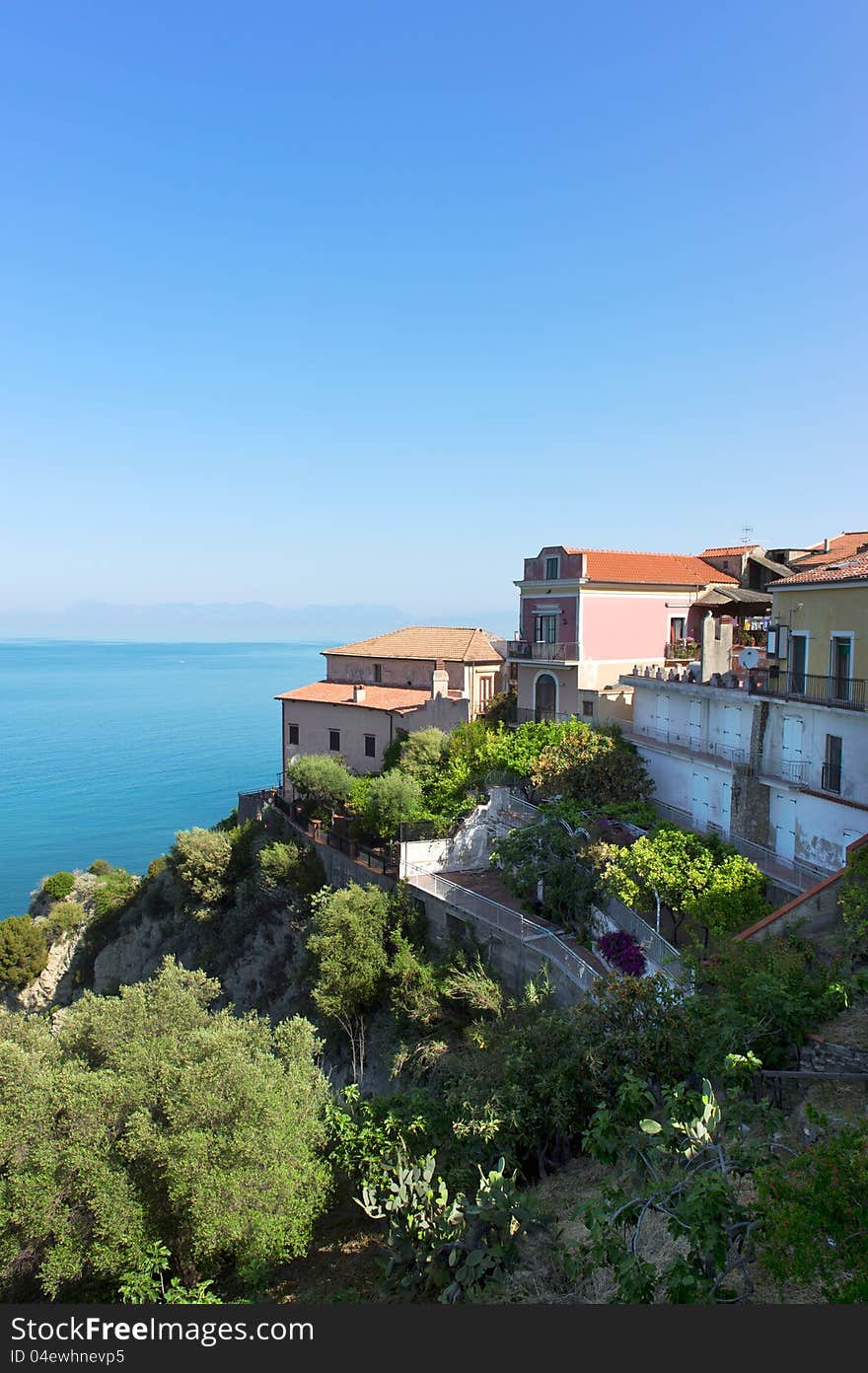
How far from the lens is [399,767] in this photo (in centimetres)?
3428

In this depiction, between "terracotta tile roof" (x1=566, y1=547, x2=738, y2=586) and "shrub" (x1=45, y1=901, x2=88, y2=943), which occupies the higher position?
"terracotta tile roof" (x1=566, y1=547, x2=738, y2=586)

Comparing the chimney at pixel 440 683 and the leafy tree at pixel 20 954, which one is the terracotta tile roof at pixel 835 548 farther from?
the leafy tree at pixel 20 954

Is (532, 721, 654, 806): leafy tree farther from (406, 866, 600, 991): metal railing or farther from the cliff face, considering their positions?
the cliff face

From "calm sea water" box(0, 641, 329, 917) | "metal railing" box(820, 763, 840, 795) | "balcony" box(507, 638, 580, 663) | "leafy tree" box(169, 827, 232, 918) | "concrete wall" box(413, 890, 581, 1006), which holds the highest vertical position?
"balcony" box(507, 638, 580, 663)

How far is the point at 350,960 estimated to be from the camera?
24.4m

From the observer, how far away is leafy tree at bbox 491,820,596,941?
2170cm

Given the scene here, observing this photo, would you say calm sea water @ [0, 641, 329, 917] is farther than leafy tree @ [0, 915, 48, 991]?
Yes

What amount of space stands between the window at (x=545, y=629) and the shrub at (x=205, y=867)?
16337 millimetres

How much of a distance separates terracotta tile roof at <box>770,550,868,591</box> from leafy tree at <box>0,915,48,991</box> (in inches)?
1548

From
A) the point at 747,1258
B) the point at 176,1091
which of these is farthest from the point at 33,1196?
the point at 747,1258

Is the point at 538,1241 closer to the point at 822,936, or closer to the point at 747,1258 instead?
the point at 747,1258

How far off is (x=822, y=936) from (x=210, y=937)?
2607 cm

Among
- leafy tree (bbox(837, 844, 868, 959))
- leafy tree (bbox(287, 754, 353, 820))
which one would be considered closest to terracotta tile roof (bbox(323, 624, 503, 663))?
leafy tree (bbox(287, 754, 353, 820))

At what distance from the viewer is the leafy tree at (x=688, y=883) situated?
18891mm
